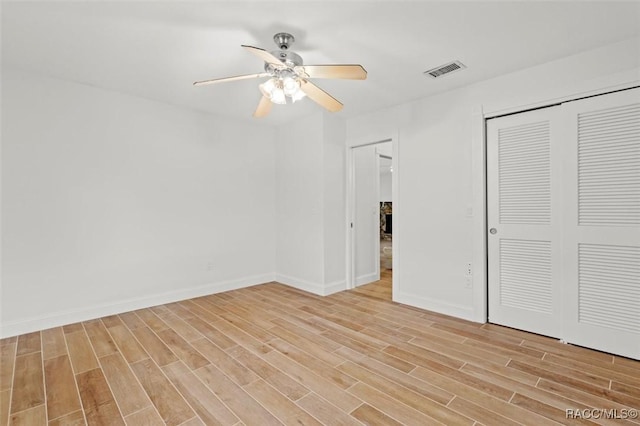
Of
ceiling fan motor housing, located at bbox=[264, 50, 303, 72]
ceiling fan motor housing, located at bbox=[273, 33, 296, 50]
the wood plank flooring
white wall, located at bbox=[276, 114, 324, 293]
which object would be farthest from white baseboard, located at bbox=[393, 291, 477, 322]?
ceiling fan motor housing, located at bbox=[273, 33, 296, 50]

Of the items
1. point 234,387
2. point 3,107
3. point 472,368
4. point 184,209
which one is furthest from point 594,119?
point 3,107

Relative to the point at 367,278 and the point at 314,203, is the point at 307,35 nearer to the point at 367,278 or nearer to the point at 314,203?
the point at 314,203

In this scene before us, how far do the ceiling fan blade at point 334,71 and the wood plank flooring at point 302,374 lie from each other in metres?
2.15

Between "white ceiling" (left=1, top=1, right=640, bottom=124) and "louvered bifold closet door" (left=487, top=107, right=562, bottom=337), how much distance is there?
625 millimetres

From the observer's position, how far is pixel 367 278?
4.75 meters

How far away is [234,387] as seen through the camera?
203cm

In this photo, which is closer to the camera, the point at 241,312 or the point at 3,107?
the point at 3,107

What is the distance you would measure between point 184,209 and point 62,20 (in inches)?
89.6

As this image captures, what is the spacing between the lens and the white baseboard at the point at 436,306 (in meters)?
3.20

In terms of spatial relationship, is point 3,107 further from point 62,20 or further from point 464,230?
point 464,230

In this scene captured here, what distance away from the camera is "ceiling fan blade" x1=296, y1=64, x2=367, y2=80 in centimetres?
208

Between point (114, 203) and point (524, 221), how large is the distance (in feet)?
14.2

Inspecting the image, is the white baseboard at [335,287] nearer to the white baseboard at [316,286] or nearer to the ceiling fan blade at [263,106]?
the white baseboard at [316,286]

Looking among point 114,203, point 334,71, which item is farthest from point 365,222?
point 114,203
